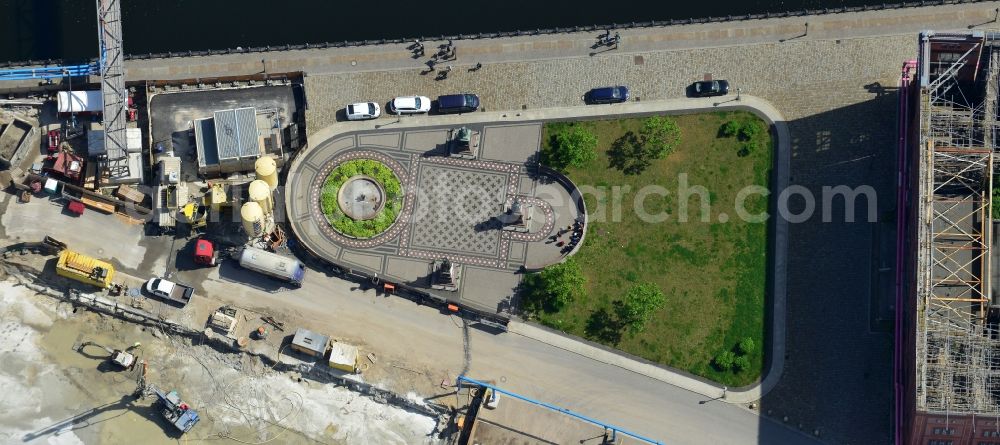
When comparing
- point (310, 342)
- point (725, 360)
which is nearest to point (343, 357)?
point (310, 342)

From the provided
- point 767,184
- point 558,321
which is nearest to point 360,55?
point 558,321

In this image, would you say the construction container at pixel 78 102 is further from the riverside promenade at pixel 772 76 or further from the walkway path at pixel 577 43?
the riverside promenade at pixel 772 76

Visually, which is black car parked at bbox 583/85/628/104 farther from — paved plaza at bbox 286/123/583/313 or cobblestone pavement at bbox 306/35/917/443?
paved plaza at bbox 286/123/583/313

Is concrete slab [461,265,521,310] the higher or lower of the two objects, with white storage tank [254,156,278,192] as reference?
lower

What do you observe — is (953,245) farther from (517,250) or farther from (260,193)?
(260,193)

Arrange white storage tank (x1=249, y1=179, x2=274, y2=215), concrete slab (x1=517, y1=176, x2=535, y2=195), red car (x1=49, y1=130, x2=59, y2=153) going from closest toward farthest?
white storage tank (x1=249, y1=179, x2=274, y2=215)
red car (x1=49, y1=130, x2=59, y2=153)
concrete slab (x1=517, y1=176, x2=535, y2=195)

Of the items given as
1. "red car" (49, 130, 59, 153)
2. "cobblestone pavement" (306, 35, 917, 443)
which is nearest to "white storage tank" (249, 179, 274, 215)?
"cobblestone pavement" (306, 35, 917, 443)

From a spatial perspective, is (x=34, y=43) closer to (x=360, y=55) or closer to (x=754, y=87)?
(x=360, y=55)
